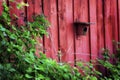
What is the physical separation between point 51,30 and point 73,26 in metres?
0.34

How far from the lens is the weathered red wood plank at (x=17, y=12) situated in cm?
322

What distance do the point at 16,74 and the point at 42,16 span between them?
765 mm

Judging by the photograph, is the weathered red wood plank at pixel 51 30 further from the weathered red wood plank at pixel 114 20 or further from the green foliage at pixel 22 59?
the weathered red wood plank at pixel 114 20

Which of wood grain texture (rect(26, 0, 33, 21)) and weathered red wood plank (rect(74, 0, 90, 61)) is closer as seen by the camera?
wood grain texture (rect(26, 0, 33, 21))

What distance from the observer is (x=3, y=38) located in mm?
2984

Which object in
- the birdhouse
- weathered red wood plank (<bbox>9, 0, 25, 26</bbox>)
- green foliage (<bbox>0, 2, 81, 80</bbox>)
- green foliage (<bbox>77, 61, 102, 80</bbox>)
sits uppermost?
weathered red wood plank (<bbox>9, 0, 25, 26</bbox>)

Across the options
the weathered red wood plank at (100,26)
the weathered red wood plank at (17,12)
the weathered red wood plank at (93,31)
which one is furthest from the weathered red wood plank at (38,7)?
the weathered red wood plank at (100,26)

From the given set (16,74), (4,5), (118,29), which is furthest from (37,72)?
(118,29)

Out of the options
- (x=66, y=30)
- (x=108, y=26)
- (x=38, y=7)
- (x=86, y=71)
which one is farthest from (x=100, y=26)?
(x=38, y=7)

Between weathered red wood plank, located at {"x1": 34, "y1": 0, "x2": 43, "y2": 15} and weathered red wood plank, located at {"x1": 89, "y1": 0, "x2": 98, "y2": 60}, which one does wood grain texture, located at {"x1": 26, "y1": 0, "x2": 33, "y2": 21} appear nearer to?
weathered red wood plank, located at {"x1": 34, "y1": 0, "x2": 43, "y2": 15}

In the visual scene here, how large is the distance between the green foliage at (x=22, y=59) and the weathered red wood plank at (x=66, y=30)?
1.53 feet

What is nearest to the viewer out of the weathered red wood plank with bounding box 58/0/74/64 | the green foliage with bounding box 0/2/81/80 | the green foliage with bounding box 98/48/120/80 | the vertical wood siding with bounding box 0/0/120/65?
the green foliage with bounding box 0/2/81/80

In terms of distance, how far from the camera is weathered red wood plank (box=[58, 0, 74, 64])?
12.1ft

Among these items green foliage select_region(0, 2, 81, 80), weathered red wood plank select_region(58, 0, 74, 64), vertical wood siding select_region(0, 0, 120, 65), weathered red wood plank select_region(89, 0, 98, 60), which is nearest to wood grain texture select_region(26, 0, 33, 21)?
vertical wood siding select_region(0, 0, 120, 65)
